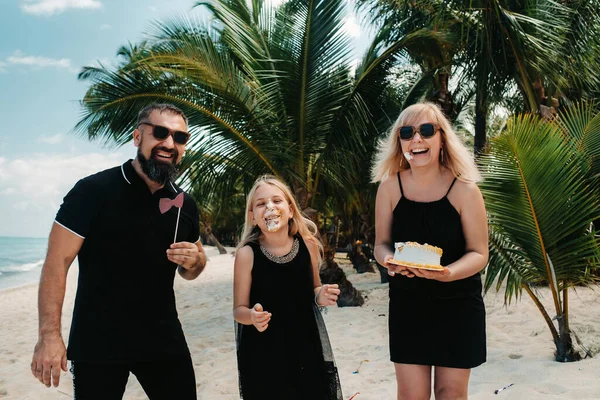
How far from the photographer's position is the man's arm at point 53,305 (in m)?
2.25

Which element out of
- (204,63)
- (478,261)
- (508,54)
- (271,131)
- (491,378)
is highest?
(508,54)

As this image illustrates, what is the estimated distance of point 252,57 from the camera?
884 centimetres

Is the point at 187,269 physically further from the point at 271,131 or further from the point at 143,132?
the point at 271,131

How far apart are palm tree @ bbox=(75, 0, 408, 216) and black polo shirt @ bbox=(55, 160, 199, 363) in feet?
16.0


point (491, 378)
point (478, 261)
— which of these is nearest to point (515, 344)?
point (491, 378)

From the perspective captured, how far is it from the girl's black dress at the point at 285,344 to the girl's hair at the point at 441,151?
814mm

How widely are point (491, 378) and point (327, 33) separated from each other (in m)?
5.56

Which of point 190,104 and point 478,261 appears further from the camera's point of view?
point 190,104

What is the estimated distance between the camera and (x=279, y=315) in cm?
275

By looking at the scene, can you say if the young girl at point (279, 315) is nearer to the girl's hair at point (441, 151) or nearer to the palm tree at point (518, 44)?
the girl's hair at point (441, 151)

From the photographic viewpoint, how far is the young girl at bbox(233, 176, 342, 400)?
2.71 meters

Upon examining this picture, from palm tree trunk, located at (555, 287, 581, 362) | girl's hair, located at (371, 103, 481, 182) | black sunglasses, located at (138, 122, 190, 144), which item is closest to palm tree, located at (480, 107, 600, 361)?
palm tree trunk, located at (555, 287, 581, 362)

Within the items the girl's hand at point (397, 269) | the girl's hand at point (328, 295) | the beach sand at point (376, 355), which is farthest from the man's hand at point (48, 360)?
the girl's hand at point (397, 269)

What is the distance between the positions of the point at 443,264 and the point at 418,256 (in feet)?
0.81
